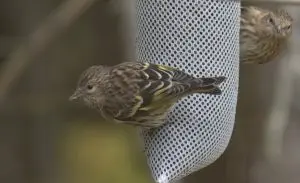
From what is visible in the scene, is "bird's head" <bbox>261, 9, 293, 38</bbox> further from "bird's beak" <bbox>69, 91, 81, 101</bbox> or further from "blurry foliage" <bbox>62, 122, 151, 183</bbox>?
"blurry foliage" <bbox>62, 122, 151, 183</bbox>

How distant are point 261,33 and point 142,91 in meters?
0.47

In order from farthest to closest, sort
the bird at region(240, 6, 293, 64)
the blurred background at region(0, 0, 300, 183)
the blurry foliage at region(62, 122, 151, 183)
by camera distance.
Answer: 1. the blurry foliage at region(62, 122, 151, 183)
2. the blurred background at region(0, 0, 300, 183)
3. the bird at region(240, 6, 293, 64)

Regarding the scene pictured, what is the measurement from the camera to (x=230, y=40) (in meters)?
1.66

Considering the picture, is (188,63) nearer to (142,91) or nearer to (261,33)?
(142,91)

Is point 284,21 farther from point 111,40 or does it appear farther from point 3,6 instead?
point 3,6

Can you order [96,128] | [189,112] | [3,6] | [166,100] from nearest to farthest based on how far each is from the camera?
[166,100]
[189,112]
[3,6]
[96,128]

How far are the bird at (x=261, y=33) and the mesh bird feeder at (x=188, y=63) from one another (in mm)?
204

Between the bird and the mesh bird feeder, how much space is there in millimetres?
204

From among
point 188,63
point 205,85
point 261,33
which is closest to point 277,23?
point 261,33

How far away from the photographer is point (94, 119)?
2.40 metres

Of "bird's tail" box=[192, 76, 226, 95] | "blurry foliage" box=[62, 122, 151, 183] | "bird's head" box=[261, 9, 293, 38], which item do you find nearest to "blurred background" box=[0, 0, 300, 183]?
"blurry foliage" box=[62, 122, 151, 183]

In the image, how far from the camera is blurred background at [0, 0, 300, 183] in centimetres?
226

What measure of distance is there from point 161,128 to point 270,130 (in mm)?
813

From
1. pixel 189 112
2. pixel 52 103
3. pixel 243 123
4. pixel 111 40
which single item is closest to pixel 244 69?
pixel 243 123
